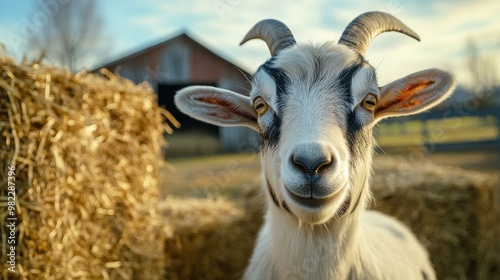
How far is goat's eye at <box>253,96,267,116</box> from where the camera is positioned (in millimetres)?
2653

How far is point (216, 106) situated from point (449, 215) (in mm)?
3896

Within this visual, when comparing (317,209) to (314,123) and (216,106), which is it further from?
(216,106)

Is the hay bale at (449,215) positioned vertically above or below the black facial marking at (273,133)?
below

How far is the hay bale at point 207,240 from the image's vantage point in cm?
504

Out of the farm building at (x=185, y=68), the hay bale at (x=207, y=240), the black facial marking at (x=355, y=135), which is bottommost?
the hay bale at (x=207, y=240)

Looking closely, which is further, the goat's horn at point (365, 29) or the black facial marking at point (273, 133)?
the goat's horn at point (365, 29)

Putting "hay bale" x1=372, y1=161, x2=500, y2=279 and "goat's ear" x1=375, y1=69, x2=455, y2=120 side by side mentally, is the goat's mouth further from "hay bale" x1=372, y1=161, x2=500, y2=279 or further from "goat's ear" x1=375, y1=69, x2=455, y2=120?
"hay bale" x1=372, y1=161, x2=500, y2=279

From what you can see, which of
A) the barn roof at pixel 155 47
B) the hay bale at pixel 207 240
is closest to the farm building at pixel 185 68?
the barn roof at pixel 155 47

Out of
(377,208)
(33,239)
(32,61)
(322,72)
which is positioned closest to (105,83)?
(32,61)

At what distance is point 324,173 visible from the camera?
7.00 ft

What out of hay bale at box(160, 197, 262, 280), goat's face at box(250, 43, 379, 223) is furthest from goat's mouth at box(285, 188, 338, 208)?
hay bale at box(160, 197, 262, 280)

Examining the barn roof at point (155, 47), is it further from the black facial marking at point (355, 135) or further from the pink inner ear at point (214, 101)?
the black facial marking at point (355, 135)

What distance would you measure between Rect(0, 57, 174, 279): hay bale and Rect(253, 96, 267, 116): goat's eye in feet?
5.71

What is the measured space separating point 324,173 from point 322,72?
2.52ft
